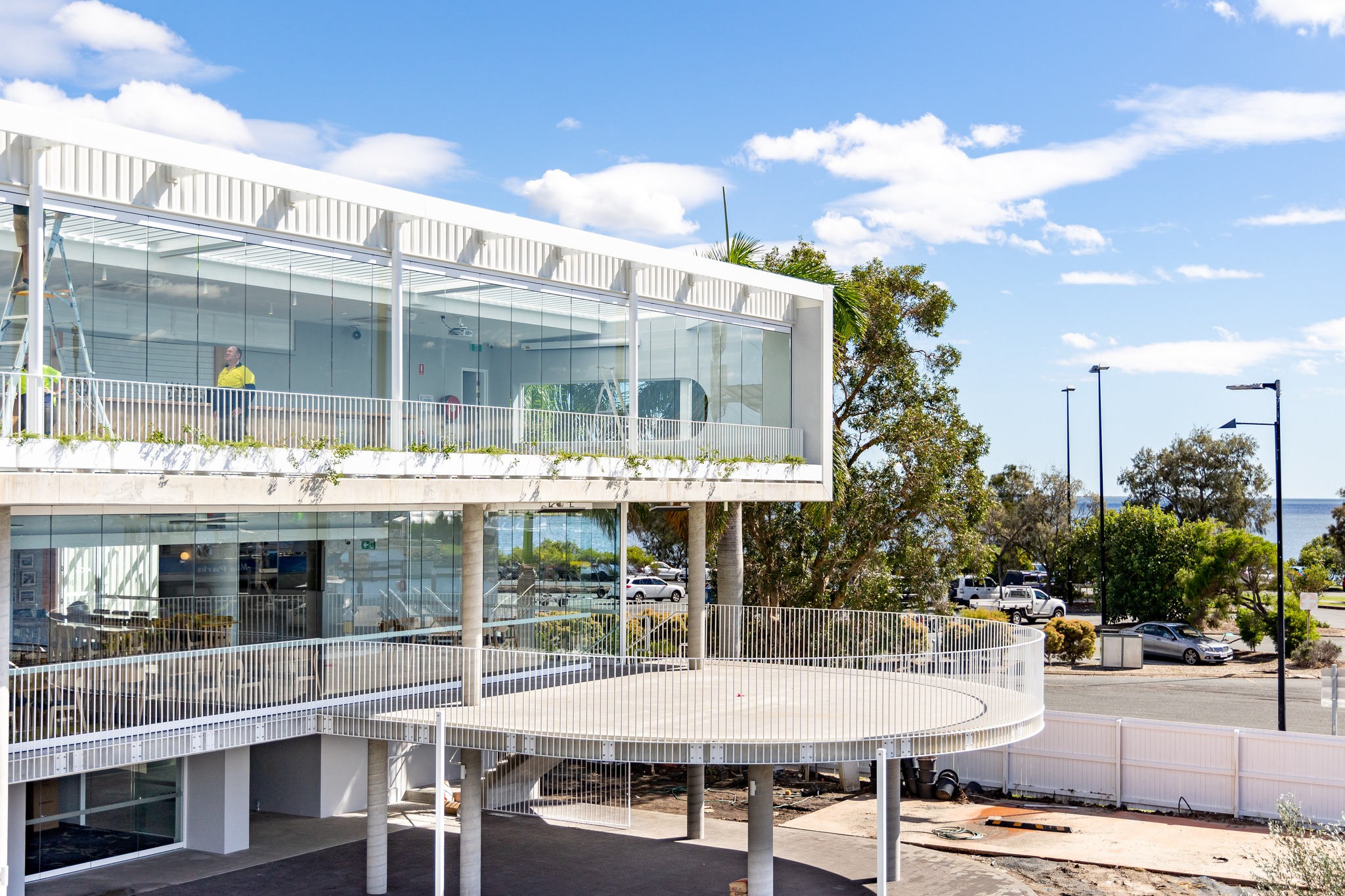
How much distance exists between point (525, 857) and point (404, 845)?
2205 mm

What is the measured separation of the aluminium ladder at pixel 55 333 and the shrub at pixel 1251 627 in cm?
4055

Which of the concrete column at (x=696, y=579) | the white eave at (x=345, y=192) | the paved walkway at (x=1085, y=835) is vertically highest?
the white eave at (x=345, y=192)

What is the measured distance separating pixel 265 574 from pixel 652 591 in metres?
35.8

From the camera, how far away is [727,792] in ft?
86.3

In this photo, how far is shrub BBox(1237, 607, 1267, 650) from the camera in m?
44.6

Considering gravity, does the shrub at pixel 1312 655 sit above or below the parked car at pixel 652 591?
below

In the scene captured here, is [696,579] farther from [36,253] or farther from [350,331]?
[36,253]

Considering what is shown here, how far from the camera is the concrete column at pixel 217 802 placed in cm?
2009

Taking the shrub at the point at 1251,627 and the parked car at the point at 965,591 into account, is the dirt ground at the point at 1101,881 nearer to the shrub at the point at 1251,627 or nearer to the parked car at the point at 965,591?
the shrub at the point at 1251,627

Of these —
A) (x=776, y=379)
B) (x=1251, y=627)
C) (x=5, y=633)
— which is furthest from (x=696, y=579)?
(x=1251, y=627)

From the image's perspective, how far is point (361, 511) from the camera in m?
21.9

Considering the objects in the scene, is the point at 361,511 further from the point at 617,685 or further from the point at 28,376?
the point at 28,376

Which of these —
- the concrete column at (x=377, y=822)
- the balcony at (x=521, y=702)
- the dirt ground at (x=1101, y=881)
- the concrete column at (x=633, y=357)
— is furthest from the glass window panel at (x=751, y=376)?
the concrete column at (x=377, y=822)

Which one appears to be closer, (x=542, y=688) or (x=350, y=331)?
(x=350, y=331)
